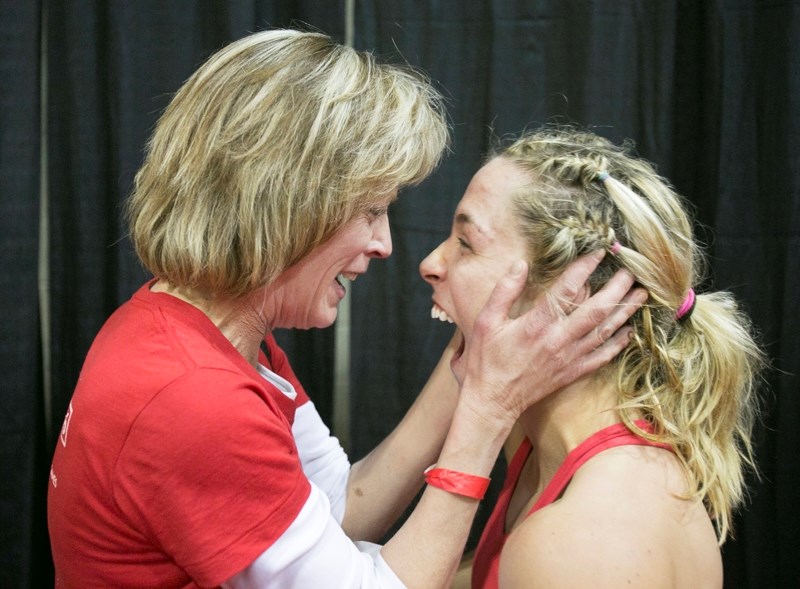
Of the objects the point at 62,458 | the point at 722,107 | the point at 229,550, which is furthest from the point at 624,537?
the point at 722,107

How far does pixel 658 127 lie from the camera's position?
1.91m

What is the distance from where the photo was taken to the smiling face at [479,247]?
1.30 metres

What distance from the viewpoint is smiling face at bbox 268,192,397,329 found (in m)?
1.25

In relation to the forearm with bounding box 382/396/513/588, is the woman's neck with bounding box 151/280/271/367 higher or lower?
higher

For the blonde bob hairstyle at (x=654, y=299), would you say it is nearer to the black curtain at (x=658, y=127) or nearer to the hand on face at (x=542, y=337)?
the hand on face at (x=542, y=337)

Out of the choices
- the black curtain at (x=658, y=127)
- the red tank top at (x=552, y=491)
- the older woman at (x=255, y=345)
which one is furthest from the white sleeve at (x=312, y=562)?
the black curtain at (x=658, y=127)

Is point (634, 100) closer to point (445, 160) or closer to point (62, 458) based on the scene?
point (445, 160)

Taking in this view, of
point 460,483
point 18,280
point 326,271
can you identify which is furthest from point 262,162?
point 18,280

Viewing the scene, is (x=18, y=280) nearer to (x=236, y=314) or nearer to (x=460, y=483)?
(x=236, y=314)

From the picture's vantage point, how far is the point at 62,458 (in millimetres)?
1106

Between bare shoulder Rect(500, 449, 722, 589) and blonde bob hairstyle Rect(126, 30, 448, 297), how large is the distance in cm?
49

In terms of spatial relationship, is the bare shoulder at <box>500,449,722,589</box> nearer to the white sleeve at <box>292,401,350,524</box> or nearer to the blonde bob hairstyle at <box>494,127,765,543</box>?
the blonde bob hairstyle at <box>494,127,765,543</box>

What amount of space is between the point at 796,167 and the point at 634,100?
366 mm

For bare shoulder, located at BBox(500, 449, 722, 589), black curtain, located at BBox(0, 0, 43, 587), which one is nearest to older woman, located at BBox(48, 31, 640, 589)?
bare shoulder, located at BBox(500, 449, 722, 589)
